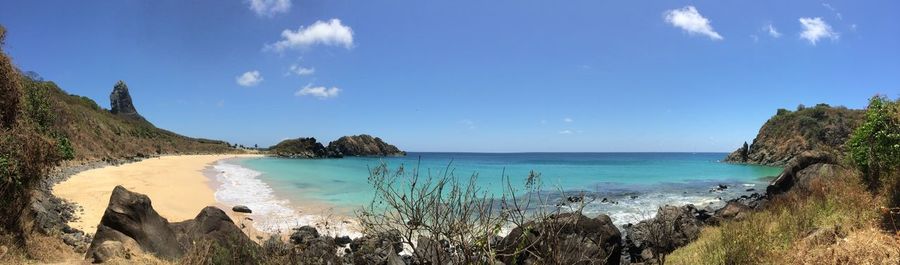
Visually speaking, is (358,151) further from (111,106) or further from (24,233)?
(24,233)

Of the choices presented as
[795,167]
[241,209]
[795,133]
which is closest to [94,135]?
[241,209]

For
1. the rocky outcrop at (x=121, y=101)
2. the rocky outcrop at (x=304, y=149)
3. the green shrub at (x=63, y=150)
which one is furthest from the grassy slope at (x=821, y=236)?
the rocky outcrop at (x=121, y=101)

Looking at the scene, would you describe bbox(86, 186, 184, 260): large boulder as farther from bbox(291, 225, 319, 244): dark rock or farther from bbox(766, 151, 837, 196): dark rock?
bbox(766, 151, 837, 196): dark rock

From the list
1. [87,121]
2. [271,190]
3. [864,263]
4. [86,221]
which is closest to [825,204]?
[864,263]

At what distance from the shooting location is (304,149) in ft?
430

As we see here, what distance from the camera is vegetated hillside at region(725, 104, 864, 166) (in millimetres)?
74438

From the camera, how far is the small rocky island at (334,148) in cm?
12812

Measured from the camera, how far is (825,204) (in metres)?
11.1

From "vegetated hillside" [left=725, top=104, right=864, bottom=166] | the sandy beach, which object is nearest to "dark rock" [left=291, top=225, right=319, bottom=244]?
the sandy beach

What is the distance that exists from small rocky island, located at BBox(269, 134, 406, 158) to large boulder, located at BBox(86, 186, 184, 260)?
4332 inches

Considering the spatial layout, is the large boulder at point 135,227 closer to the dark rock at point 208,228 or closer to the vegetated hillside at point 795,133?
the dark rock at point 208,228

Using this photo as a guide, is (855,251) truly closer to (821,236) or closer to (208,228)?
(821,236)

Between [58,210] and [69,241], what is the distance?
15.5 ft

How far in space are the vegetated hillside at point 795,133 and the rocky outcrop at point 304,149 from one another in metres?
97.1
